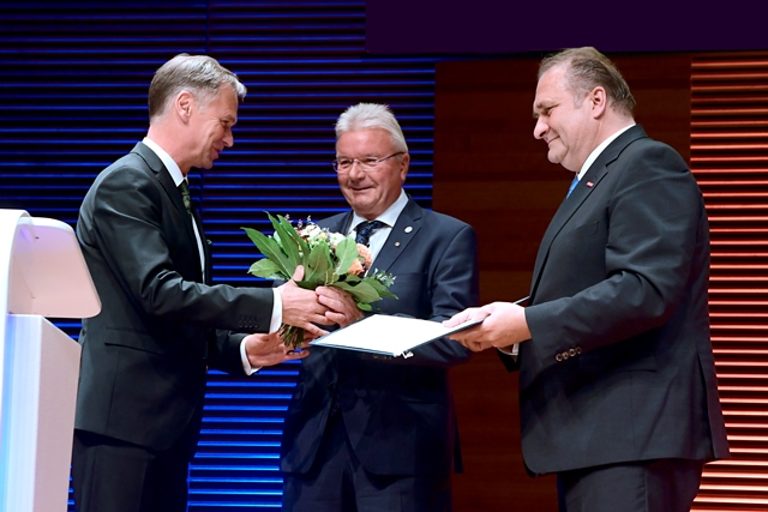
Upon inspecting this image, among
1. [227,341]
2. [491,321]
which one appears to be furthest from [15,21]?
[491,321]

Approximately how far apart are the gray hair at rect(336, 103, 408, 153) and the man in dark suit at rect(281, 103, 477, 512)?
312 millimetres

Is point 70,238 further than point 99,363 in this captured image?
No

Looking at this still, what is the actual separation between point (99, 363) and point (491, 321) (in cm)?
113

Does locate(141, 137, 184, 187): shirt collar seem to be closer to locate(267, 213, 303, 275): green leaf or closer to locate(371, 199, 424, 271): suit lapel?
locate(267, 213, 303, 275): green leaf

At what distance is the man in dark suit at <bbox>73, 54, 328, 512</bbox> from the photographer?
121 inches

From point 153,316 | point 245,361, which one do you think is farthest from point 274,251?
point 245,361

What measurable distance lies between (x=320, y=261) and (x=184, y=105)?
670mm

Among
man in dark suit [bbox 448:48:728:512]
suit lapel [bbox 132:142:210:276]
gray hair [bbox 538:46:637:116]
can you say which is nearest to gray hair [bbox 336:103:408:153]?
suit lapel [bbox 132:142:210:276]

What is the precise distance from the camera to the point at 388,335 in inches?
114

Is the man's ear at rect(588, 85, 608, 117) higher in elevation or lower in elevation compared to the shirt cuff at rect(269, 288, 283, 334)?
higher

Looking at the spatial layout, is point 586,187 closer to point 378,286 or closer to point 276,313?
point 378,286

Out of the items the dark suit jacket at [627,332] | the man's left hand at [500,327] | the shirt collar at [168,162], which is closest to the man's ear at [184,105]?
the shirt collar at [168,162]

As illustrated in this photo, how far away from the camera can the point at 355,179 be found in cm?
369

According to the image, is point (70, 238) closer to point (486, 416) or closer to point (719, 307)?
point (486, 416)
